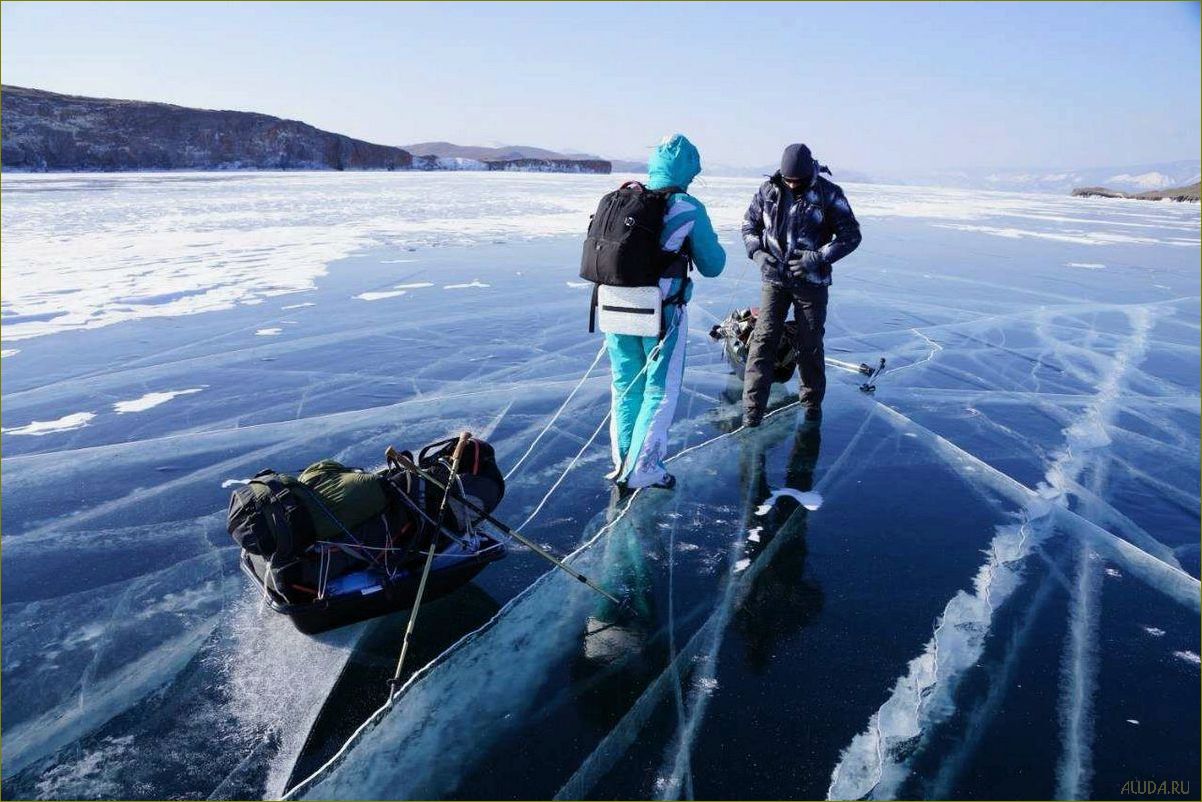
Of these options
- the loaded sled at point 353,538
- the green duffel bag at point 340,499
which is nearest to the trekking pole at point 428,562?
the loaded sled at point 353,538

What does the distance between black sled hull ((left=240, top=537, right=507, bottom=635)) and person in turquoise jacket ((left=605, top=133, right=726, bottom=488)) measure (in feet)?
4.30

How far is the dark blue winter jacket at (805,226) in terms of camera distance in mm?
4941

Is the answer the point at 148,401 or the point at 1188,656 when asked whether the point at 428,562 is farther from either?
the point at 148,401

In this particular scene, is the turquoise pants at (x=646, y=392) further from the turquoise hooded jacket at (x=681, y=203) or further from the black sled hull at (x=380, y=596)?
the black sled hull at (x=380, y=596)

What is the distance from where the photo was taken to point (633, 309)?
4.02m

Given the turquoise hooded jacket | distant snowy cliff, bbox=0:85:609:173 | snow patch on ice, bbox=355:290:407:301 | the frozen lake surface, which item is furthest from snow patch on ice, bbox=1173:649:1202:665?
distant snowy cliff, bbox=0:85:609:173

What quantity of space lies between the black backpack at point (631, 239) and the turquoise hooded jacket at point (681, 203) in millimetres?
47

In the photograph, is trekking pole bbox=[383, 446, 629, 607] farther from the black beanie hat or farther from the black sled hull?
the black beanie hat

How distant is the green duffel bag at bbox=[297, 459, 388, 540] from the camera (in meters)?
2.69

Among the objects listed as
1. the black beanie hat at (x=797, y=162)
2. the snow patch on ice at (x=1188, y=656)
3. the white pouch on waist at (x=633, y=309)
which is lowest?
the snow patch on ice at (x=1188, y=656)

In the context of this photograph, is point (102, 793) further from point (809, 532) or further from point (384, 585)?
point (809, 532)

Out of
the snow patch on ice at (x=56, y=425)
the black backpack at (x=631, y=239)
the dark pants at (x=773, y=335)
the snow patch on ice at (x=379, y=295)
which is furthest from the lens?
the snow patch on ice at (x=379, y=295)

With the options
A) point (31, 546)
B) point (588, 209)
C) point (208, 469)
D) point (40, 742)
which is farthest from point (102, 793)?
point (588, 209)

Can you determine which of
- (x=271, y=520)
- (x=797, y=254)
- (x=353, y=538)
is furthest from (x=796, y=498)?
(x=271, y=520)
